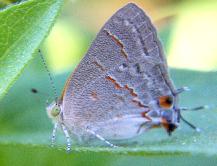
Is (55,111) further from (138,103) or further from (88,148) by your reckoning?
(88,148)

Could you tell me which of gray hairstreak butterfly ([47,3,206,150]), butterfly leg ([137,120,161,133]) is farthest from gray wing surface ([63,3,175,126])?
butterfly leg ([137,120,161,133])

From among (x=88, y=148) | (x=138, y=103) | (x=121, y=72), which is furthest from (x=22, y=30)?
(x=138, y=103)

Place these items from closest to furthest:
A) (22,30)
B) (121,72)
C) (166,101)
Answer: (22,30)
(166,101)
(121,72)

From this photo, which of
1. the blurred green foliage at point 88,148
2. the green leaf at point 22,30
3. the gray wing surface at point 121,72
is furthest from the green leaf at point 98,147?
the green leaf at point 22,30

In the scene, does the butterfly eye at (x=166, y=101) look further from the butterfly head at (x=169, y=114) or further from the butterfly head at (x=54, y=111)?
the butterfly head at (x=54, y=111)

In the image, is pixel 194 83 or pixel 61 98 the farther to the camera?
pixel 194 83

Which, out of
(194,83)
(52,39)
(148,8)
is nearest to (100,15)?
(148,8)

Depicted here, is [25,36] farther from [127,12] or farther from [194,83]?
[194,83]
